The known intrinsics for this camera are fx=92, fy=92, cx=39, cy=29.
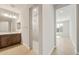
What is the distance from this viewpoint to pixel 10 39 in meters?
1.46

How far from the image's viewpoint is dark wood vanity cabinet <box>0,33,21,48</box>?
4.58ft

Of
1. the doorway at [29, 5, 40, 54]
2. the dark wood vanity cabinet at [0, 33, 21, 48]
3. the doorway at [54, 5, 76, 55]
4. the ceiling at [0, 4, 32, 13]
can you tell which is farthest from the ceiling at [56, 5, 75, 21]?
the dark wood vanity cabinet at [0, 33, 21, 48]

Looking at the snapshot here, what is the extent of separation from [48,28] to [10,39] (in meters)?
0.62

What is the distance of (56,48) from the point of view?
141cm

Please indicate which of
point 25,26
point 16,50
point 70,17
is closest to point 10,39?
point 16,50

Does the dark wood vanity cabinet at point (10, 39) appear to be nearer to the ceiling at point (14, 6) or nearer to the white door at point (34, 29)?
the white door at point (34, 29)

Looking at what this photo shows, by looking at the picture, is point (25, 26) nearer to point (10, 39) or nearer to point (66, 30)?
point (10, 39)

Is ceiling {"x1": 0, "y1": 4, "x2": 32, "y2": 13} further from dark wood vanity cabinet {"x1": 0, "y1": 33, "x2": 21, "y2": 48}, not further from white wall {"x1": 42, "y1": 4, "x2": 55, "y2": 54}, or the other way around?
dark wood vanity cabinet {"x1": 0, "y1": 33, "x2": 21, "y2": 48}

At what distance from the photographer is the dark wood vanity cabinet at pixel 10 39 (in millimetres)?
1395

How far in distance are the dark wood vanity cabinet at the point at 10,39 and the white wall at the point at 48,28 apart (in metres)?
0.41
